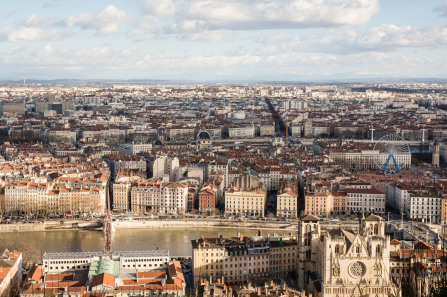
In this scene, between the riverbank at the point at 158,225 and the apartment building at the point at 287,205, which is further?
the apartment building at the point at 287,205

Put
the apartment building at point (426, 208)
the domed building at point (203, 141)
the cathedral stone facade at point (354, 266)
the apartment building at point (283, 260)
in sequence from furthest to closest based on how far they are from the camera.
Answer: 1. the domed building at point (203, 141)
2. the apartment building at point (426, 208)
3. the apartment building at point (283, 260)
4. the cathedral stone facade at point (354, 266)

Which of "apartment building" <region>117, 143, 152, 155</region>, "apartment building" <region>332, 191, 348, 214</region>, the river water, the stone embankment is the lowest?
the river water

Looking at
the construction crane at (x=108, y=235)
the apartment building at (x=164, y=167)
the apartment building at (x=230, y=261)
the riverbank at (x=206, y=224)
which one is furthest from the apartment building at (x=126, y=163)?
the apartment building at (x=230, y=261)

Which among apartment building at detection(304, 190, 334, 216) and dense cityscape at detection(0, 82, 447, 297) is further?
apartment building at detection(304, 190, 334, 216)

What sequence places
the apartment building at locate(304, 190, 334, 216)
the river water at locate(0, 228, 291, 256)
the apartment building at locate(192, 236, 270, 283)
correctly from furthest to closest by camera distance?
the apartment building at locate(304, 190, 334, 216)
the river water at locate(0, 228, 291, 256)
the apartment building at locate(192, 236, 270, 283)

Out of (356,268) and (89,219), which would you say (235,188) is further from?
(356,268)

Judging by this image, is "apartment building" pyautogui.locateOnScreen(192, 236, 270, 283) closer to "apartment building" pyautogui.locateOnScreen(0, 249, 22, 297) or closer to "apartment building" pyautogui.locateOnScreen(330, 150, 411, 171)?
"apartment building" pyautogui.locateOnScreen(0, 249, 22, 297)

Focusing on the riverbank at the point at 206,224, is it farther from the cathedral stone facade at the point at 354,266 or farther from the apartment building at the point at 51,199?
the cathedral stone facade at the point at 354,266

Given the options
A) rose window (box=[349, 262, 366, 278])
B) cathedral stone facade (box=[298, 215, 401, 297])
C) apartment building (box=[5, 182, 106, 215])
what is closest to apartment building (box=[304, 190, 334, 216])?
apartment building (box=[5, 182, 106, 215])
